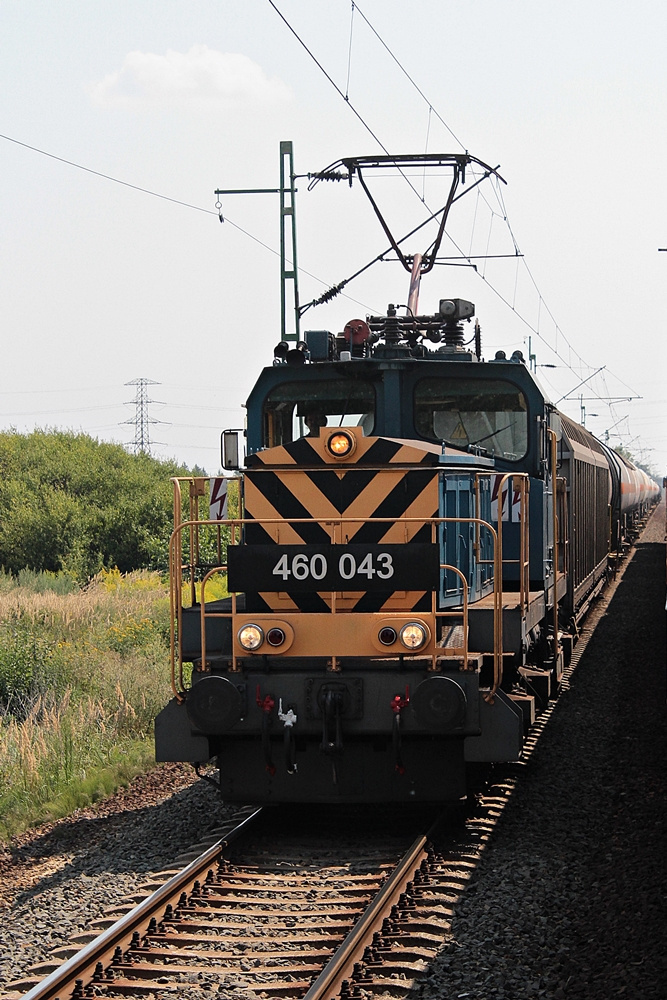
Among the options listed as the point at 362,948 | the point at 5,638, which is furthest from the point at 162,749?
the point at 5,638

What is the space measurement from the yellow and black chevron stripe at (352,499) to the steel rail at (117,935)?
5.75 feet

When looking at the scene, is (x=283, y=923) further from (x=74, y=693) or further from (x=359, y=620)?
(x=74, y=693)

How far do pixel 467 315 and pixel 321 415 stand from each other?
1.67 metres

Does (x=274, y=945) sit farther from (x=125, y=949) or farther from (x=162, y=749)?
(x=162, y=749)

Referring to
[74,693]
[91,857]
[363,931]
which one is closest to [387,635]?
[363,931]

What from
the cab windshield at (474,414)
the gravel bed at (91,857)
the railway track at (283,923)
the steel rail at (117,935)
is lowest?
the gravel bed at (91,857)

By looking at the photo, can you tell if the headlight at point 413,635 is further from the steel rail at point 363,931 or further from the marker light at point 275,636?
the steel rail at point 363,931

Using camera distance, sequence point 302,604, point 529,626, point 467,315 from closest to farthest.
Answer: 1. point 302,604
2. point 529,626
3. point 467,315

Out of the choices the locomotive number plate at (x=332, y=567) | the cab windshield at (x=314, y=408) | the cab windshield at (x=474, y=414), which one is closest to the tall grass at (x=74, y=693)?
the locomotive number plate at (x=332, y=567)

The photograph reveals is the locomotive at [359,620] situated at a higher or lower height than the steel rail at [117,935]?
higher

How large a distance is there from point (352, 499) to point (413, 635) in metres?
1.02

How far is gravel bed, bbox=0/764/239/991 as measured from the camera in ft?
17.9

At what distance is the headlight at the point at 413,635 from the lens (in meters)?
6.50

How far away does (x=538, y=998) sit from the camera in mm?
4516
